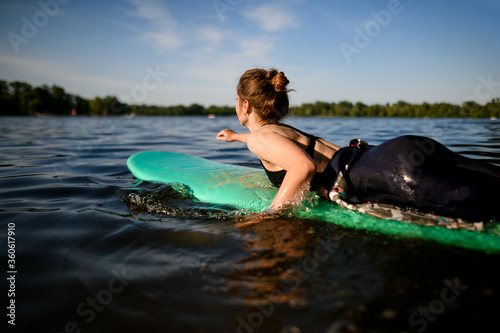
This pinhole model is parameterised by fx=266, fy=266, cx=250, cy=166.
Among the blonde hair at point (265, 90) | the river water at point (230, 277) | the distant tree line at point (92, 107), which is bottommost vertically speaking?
the river water at point (230, 277)

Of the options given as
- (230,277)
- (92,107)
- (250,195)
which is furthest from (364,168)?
(92,107)

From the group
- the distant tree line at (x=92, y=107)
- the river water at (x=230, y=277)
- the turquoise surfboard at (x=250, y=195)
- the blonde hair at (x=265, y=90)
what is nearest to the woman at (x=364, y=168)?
the blonde hair at (x=265, y=90)

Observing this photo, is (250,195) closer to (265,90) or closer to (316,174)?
(316,174)

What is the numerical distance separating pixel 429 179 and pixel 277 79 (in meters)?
1.60

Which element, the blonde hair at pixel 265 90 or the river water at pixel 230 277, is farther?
the blonde hair at pixel 265 90

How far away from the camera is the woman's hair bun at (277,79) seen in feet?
8.79

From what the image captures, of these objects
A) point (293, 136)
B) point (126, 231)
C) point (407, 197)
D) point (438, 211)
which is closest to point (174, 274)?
point (126, 231)

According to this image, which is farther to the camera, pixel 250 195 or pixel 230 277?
pixel 250 195

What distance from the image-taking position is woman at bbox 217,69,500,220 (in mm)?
1929

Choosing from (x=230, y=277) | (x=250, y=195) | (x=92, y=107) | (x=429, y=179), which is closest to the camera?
(x=230, y=277)

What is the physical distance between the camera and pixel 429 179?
1.96 meters

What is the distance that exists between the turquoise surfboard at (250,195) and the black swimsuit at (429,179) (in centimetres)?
16

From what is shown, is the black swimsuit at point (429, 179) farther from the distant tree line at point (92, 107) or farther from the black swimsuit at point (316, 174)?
the distant tree line at point (92, 107)

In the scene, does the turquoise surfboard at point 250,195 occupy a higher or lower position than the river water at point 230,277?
higher
